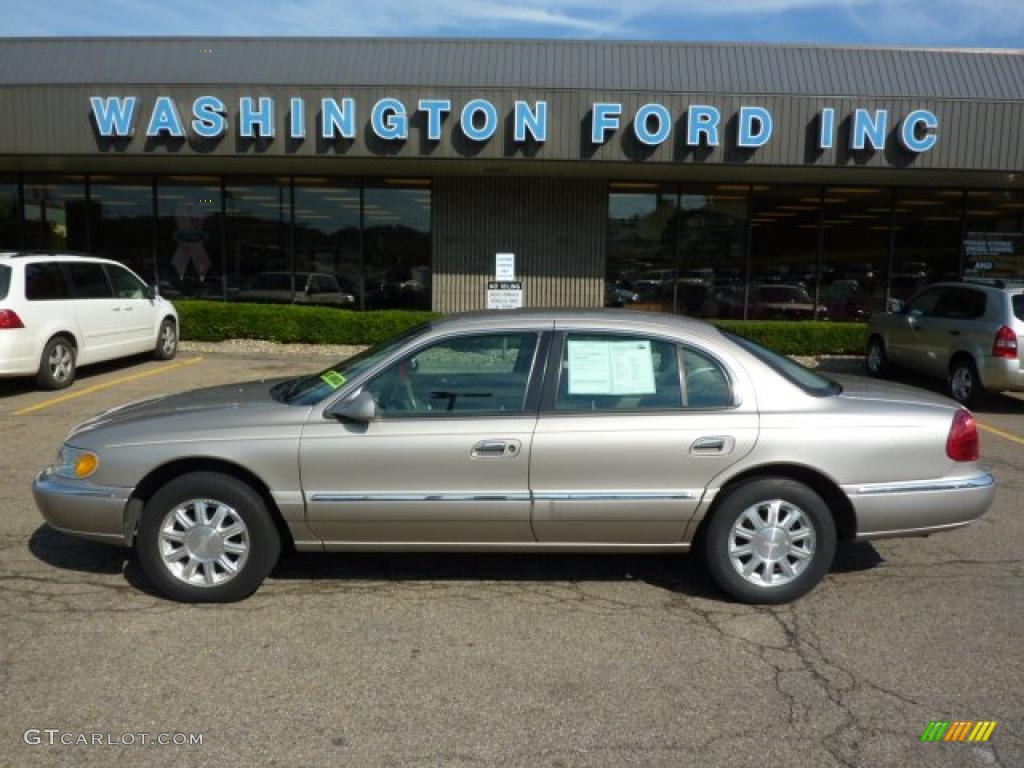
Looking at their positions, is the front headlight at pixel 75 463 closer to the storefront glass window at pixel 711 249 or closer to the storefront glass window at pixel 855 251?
the storefront glass window at pixel 711 249

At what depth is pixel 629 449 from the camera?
13.5 ft

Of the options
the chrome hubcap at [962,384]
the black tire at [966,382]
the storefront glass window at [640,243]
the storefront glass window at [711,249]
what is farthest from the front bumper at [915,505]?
the storefront glass window at [711,249]

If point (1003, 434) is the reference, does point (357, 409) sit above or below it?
above

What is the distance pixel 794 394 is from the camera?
14.0ft

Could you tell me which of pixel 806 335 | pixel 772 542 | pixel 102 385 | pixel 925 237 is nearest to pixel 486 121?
pixel 806 335

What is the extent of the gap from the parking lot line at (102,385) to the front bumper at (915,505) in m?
8.28

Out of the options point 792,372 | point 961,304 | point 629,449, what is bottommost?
point 629,449

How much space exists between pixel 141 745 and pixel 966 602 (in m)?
3.89

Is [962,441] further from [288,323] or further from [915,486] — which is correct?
[288,323]

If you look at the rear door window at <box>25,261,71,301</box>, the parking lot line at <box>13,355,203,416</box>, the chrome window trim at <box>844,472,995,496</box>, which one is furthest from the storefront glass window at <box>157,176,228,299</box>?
the chrome window trim at <box>844,472,995,496</box>

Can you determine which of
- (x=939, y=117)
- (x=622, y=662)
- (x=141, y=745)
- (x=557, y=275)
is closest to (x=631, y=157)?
(x=557, y=275)

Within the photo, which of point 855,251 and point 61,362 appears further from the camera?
point 855,251

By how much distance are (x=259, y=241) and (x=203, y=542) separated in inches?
529

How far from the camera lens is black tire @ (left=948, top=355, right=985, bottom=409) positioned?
32.9 feet
